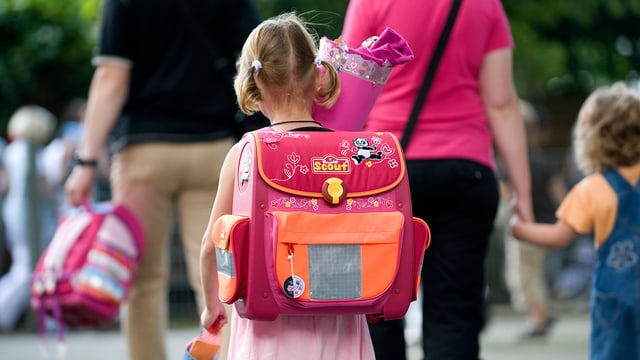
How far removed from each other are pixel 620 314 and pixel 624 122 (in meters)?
0.79

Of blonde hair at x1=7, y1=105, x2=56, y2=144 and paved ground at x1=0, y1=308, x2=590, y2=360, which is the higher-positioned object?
blonde hair at x1=7, y1=105, x2=56, y2=144

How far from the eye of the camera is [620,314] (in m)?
5.29

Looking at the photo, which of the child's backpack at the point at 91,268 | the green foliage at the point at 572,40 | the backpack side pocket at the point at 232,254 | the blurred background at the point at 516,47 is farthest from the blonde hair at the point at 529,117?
the backpack side pocket at the point at 232,254

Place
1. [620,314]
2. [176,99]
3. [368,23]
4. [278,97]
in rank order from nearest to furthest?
[278,97], [368,23], [620,314], [176,99]

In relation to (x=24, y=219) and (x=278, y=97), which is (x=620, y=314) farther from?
(x=24, y=219)

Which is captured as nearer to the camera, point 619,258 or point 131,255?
point 619,258

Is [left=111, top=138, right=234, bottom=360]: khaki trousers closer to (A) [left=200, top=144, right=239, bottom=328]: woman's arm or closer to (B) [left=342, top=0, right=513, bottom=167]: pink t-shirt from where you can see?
(B) [left=342, top=0, right=513, bottom=167]: pink t-shirt

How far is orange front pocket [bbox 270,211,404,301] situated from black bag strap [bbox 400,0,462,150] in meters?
1.11

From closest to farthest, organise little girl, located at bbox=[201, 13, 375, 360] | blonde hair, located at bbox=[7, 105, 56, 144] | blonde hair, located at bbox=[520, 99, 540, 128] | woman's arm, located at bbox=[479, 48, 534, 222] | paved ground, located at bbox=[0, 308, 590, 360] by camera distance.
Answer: little girl, located at bbox=[201, 13, 375, 360]
woman's arm, located at bbox=[479, 48, 534, 222]
paved ground, located at bbox=[0, 308, 590, 360]
blonde hair, located at bbox=[520, 99, 540, 128]
blonde hair, located at bbox=[7, 105, 56, 144]

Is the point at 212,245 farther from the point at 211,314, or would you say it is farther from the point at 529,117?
the point at 529,117

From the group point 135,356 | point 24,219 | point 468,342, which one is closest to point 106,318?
point 135,356

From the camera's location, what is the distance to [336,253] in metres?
3.70

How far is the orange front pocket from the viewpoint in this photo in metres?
3.65

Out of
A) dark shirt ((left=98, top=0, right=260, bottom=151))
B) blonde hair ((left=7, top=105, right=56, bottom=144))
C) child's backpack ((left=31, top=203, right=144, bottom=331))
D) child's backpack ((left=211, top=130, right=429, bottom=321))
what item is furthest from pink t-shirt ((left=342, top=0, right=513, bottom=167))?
blonde hair ((left=7, top=105, right=56, bottom=144))
